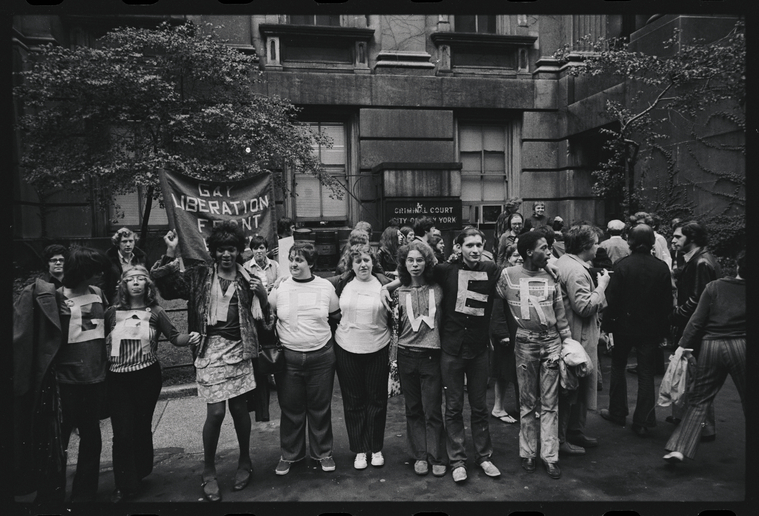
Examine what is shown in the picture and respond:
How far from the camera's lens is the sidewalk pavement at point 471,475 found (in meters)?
4.42

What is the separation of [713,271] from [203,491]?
5.28 meters

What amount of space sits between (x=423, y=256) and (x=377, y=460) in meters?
1.86

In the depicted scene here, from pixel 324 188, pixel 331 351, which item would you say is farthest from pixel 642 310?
pixel 324 188

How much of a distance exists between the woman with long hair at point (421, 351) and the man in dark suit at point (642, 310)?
210cm

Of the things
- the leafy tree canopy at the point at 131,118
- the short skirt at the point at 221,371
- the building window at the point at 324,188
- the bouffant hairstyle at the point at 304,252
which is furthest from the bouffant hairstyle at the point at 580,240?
the building window at the point at 324,188

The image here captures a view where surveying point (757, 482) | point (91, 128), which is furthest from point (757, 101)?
point (91, 128)

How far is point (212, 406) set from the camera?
448 cm

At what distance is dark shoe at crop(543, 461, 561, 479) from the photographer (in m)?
4.67

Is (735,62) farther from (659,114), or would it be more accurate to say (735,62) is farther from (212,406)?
(212,406)

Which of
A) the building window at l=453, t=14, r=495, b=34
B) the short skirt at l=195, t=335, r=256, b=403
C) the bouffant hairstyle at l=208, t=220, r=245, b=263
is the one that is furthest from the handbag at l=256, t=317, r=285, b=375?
the building window at l=453, t=14, r=495, b=34

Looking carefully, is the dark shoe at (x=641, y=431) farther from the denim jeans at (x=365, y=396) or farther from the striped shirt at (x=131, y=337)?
the striped shirt at (x=131, y=337)

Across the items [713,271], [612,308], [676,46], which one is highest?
[676,46]

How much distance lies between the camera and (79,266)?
4.27 metres

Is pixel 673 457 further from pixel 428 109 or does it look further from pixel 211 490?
pixel 428 109
